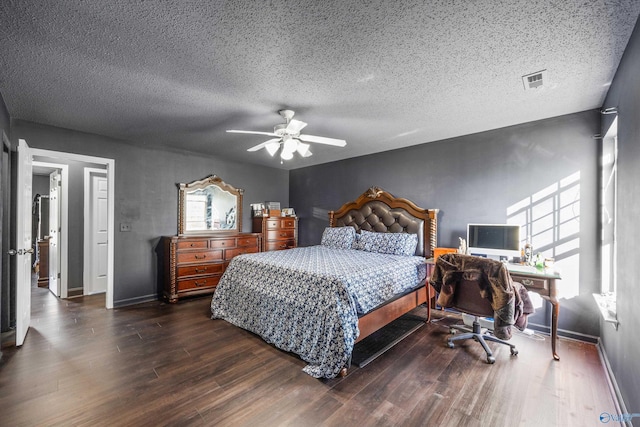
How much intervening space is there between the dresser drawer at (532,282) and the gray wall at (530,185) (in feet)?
2.44

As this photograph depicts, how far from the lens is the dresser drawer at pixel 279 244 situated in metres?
5.47

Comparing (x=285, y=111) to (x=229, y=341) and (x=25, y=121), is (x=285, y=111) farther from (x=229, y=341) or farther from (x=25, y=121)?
(x=25, y=121)

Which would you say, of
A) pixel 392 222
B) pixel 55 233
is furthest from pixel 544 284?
pixel 55 233

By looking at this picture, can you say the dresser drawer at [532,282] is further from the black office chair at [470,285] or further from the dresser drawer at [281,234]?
the dresser drawer at [281,234]

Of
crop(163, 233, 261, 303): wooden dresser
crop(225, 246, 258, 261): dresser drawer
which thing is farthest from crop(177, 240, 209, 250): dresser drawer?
crop(225, 246, 258, 261): dresser drawer

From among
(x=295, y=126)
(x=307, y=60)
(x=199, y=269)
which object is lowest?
(x=199, y=269)

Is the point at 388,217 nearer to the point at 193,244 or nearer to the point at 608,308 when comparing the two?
the point at 608,308

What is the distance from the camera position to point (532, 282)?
2.65m

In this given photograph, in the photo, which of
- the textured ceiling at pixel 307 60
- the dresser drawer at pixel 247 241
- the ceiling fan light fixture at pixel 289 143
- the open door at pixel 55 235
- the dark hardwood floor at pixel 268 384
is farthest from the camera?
the dresser drawer at pixel 247 241

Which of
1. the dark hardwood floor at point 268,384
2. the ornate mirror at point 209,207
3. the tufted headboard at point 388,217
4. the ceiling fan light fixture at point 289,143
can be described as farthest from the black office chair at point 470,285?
the ornate mirror at point 209,207

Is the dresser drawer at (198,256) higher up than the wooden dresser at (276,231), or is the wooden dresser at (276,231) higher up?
the wooden dresser at (276,231)

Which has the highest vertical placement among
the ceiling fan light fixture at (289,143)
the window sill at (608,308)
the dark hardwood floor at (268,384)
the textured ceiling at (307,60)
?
the textured ceiling at (307,60)

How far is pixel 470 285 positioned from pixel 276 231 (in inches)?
151

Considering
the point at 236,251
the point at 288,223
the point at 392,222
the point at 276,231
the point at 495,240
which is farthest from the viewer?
the point at 288,223
